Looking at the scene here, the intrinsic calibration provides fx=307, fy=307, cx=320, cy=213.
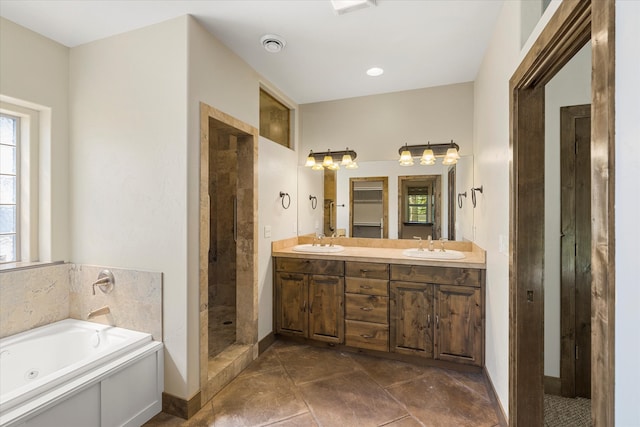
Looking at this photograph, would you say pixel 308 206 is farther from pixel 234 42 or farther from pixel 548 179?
pixel 548 179

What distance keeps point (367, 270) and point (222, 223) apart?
2.37 metres

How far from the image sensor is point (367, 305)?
2.85 metres

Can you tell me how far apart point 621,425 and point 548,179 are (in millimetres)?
1906

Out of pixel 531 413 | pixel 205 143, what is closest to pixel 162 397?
pixel 205 143

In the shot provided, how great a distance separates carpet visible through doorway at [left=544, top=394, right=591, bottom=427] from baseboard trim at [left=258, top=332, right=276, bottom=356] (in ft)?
7.32

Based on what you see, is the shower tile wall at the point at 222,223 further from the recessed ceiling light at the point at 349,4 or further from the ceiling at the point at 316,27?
the recessed ceiling light at the point at 349,4

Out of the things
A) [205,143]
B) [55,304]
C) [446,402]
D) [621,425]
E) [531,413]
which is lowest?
[446,402]

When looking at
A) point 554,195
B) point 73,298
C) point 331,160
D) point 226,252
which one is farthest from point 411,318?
point 73,298

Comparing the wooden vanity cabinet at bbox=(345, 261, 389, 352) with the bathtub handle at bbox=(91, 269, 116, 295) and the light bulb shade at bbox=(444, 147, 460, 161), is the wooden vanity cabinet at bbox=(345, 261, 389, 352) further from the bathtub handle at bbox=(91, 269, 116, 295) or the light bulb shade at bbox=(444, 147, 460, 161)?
the bathtub handle at bbox=(91, 269, 116, 295)

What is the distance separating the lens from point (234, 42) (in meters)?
2.37

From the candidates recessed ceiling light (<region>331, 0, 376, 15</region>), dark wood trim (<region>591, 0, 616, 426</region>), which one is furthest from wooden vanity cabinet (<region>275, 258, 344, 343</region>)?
dark wood trim (<region>591, 0, 616, 426</region>)

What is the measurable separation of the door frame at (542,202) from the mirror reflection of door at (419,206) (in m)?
1.50

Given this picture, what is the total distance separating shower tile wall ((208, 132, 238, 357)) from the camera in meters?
4.26

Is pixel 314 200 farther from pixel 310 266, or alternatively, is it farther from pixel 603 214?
pixel 603 214
